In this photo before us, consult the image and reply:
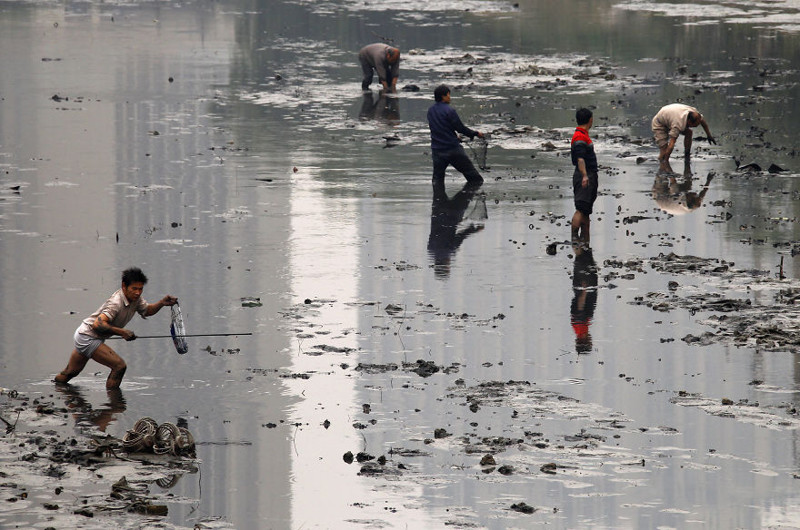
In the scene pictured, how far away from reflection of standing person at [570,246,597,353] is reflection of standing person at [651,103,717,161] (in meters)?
5.80

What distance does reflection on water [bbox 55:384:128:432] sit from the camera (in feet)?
36.8

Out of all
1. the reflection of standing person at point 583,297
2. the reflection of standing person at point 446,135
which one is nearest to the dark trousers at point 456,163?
the reflection of standing person at point 446,135

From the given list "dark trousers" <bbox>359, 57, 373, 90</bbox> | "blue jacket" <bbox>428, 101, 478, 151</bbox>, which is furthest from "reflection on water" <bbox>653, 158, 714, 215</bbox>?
"dark trousers" <bbox>359, 57, 373, 90</bbox>

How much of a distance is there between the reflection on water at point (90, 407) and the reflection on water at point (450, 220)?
513 cm

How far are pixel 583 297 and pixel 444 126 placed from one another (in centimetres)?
672

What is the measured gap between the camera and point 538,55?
38375mm

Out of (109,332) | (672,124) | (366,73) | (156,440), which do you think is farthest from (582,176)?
(366,73)

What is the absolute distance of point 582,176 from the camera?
17.8 meters

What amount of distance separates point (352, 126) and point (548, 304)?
13431mm

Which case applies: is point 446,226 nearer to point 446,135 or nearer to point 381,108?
point 446,135

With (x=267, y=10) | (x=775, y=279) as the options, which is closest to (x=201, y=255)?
(x=775, y=279)

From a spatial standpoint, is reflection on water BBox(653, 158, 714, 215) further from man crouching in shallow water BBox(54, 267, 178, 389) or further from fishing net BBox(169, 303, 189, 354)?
man crouching in shallow water BBox(54, 267, 178, 389)

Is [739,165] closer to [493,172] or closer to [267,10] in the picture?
[493,172]

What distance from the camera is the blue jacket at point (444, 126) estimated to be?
21156 millimetres
